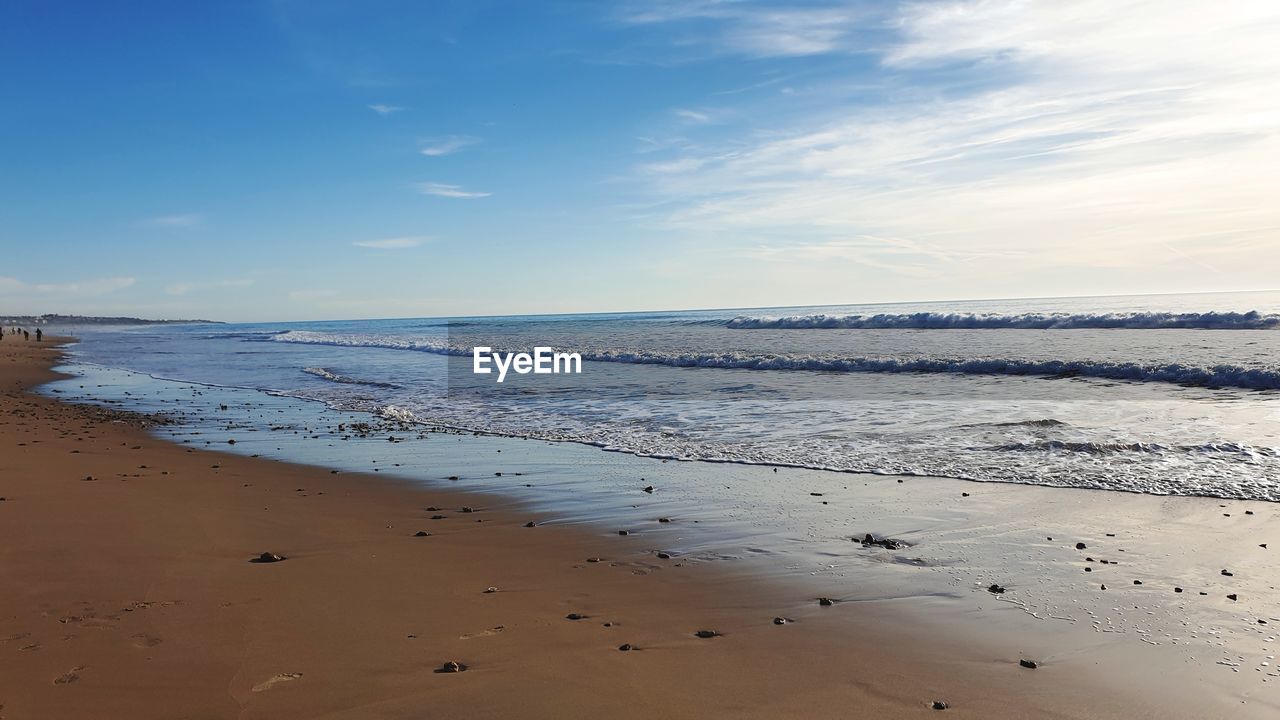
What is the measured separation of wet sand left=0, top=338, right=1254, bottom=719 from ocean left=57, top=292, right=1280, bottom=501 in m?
4.78

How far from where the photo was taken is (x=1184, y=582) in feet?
17.3

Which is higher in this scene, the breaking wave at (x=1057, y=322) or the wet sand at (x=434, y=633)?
the breaking wave at (x=1057, y=322)

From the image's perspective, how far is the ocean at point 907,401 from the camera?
959 centimetres

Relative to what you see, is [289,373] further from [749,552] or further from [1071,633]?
[1071,633]

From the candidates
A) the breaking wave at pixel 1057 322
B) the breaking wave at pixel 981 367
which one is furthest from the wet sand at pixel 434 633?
the breaking wave at pixel 1057 322

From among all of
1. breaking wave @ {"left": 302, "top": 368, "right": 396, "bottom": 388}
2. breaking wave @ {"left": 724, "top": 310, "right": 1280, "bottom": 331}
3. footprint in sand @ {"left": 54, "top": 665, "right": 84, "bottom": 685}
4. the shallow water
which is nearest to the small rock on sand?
footprint in sand @ {"left": 54, "top": 665, "right": 84, "bottom": 685}

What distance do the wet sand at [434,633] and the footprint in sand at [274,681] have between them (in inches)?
0.5

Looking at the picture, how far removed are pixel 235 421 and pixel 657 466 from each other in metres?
9.47

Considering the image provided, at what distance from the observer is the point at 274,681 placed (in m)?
3.74

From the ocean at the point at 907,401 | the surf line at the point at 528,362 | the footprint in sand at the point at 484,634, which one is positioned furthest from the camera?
the surf line at the point at 528,362

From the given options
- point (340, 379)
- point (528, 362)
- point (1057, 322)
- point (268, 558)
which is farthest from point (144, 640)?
point (1057, 322)

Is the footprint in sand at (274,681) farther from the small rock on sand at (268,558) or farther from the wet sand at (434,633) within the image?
the small rock on sand at (268,558)

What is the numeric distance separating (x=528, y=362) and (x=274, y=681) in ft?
96.7

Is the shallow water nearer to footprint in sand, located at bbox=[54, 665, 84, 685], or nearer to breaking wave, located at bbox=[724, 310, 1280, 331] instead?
footprint in sand, located at bbox=[54, 665, 84, 685]
